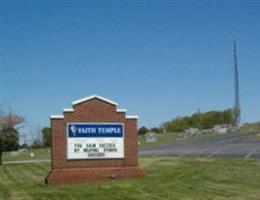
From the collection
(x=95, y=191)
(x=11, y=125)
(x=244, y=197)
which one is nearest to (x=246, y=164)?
(x=95, y=191)

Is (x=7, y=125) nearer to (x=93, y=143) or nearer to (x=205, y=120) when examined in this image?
(x=93, y=143)

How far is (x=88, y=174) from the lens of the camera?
941 inches

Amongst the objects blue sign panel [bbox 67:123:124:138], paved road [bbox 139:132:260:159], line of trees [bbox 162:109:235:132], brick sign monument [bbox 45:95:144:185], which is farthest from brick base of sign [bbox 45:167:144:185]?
line of trees [bbox 162:109:235:132]

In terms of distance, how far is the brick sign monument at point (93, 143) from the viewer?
77.5 ft

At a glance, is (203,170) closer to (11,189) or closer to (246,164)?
(246,164)

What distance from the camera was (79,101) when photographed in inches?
942

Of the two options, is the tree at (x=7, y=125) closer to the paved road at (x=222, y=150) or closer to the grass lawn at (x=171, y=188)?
the paved road at (x=222, y=150)

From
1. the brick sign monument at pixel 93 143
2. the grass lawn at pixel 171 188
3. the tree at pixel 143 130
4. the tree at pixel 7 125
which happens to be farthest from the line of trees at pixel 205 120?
the grass lawn at pixel 171 188

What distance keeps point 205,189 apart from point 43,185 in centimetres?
777

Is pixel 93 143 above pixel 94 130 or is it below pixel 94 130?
below

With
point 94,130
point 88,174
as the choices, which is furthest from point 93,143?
point 88,174

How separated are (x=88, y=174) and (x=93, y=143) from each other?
132 cm

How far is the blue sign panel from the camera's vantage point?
23906 mm

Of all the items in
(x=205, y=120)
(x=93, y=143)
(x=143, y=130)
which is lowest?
(x=93, y=143)
